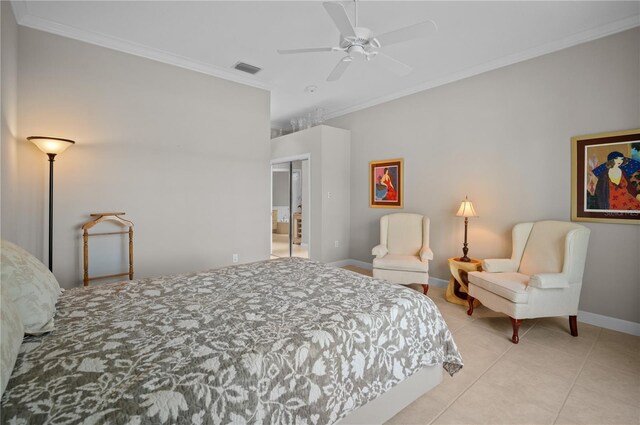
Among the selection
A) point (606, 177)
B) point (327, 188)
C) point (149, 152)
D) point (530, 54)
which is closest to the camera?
point (606, 177)

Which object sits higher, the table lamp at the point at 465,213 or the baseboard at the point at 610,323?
the table lamp at the point at 465,213

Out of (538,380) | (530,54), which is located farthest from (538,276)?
(530,54)

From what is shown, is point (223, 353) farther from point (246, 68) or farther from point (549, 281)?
point (246, 68)

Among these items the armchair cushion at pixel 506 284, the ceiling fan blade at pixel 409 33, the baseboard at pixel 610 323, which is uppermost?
the ceiling fan blade at pixel 409 33

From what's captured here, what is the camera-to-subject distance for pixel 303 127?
561 cm

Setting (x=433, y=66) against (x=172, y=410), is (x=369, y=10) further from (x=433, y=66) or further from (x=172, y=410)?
(x=172, y=410)

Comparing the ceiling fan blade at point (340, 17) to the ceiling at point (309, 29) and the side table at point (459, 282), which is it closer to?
the ceiling at point (309, 29)

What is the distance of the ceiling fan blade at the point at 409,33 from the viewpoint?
2055 mm

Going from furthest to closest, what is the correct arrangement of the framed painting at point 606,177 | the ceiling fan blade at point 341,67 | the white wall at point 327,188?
the white wall at point 327,188 < the framed painting at point 606,177 < the ceiling fan blade at point 341,67

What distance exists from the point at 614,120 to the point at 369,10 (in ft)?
8.33

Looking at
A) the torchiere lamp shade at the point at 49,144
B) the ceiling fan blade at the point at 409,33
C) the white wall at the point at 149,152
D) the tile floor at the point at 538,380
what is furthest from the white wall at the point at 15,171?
the tile floor at the point at 538,380

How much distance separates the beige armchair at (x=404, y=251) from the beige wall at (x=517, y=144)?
0.91 feet

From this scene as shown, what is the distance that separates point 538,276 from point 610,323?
1.05 metres

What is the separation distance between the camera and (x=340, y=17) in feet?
6.64
